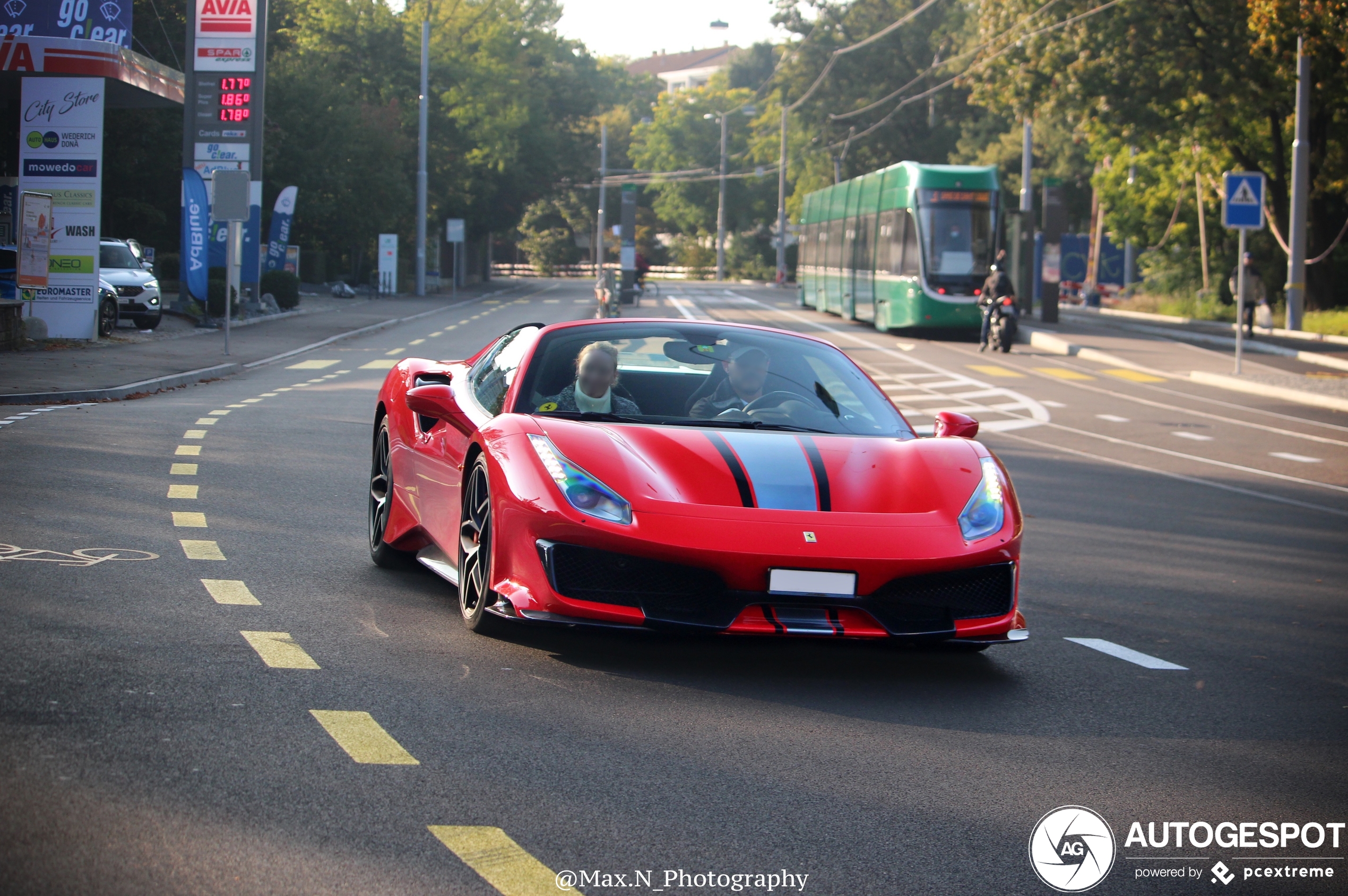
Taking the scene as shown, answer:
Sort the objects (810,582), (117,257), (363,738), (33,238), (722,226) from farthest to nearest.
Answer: (722,226)
(117,257)
(33,238)
(810,582)
(363,738)

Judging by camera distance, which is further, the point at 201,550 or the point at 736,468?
the point at 201,550

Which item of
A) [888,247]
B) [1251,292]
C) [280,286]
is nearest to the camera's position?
[1251,292]

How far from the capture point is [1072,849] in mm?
3959

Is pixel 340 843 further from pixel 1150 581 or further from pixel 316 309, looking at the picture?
pixel 316 309

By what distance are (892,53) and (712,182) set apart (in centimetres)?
3364

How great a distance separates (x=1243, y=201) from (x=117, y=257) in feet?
67.7

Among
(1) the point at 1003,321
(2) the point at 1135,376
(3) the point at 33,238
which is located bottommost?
(2) the point at 1135,376

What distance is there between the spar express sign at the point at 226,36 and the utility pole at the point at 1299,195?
2170cm

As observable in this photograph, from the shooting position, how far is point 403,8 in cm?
6819

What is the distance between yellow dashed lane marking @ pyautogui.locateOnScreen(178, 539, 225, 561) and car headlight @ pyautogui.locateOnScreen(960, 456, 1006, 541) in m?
3.69

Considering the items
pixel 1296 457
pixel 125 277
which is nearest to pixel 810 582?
pixel 1296 457

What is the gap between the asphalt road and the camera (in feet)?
12.2

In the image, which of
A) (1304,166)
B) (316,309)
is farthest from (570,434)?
(316,309)

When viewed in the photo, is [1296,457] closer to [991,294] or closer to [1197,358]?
[1197,358]
